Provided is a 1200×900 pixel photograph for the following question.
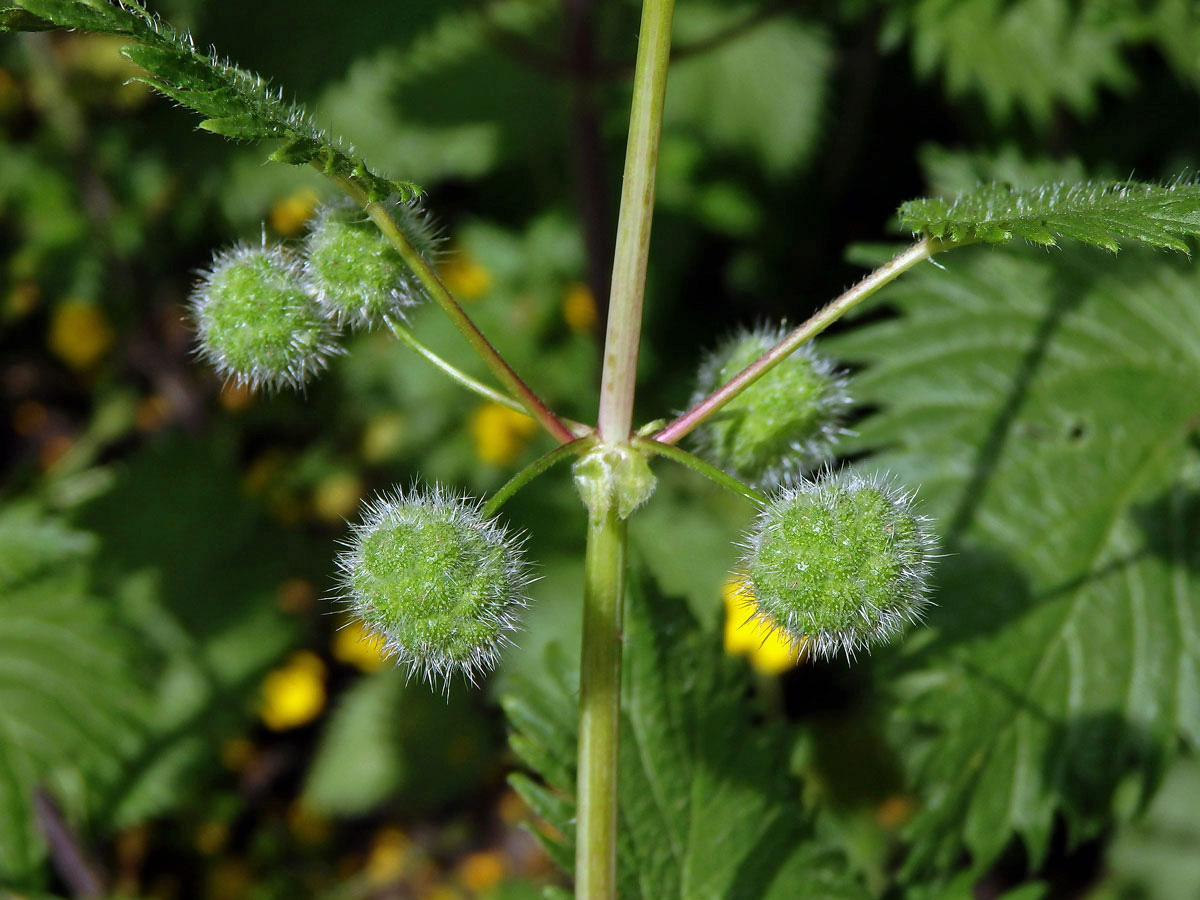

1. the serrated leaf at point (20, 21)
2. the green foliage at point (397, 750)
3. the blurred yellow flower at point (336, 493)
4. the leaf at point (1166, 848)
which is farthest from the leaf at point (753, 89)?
the serrated leaf at point (20, 21)

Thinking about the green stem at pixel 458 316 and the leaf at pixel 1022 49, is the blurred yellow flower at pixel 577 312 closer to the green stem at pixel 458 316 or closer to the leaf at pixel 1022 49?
the leaf at pixel 1022 49

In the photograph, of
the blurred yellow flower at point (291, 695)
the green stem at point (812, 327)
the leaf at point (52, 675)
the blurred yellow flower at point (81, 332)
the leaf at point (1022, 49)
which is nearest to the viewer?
the green stem at point (812, 327)

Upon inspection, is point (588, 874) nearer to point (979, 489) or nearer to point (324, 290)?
point (324, 290)

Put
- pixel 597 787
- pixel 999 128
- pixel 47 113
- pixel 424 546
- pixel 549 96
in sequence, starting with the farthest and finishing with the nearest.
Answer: pixel 47 113, pixel 549 96, pixel 999 128, pixel 597 787, pixel 424 546

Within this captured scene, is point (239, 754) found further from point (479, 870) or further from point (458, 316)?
point (458, 316)

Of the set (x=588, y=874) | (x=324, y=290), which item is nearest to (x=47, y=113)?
(x=324, y=290)

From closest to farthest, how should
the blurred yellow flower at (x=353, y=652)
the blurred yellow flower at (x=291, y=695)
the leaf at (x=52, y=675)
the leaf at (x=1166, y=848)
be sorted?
the leaf at (x=52, y=675) < the leaf at (x=1166, y=848) < the blurred yellow flower at (x=291, y=695) < the blurred yellow flower at (x=353, y=652)

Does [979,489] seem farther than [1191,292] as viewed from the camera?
No
